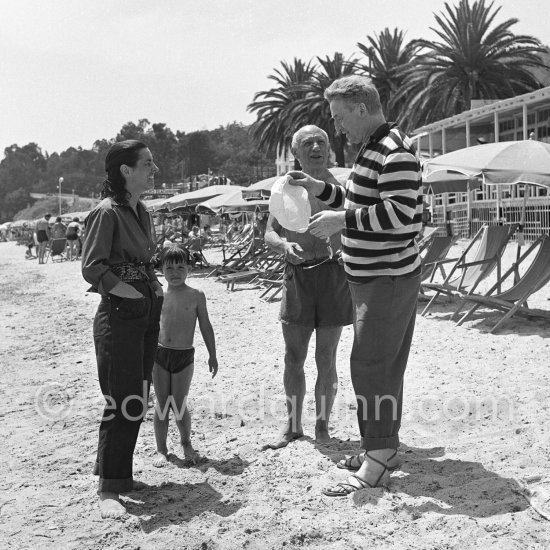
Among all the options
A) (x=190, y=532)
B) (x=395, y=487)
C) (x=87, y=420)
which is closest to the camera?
(x=190, y=532)

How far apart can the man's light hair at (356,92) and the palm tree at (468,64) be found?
30.7m

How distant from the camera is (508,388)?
5059 mm

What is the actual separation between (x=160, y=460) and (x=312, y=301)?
1220 mm

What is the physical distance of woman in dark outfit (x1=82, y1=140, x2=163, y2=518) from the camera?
3258 mm

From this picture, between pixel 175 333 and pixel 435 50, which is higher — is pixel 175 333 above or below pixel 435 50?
below

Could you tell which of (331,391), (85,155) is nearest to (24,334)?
(331,391)

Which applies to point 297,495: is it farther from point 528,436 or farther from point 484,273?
point 484,273

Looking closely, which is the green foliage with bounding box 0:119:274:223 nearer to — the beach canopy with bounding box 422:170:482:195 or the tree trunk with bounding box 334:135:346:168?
the tree trunk with bounding box 334:135:346:168

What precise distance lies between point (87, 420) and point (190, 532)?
2178 millimetres

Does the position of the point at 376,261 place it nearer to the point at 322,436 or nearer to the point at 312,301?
the point at 312,301

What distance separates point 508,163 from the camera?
25.5ft

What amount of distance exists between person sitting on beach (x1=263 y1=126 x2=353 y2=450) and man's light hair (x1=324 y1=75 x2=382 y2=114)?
2.04ft

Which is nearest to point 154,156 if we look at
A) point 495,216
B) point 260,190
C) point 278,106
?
point 278,106

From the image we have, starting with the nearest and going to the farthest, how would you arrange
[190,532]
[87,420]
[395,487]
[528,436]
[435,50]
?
[190,532]
[395,487]
[528,436]
[87,420]
[435,50]
